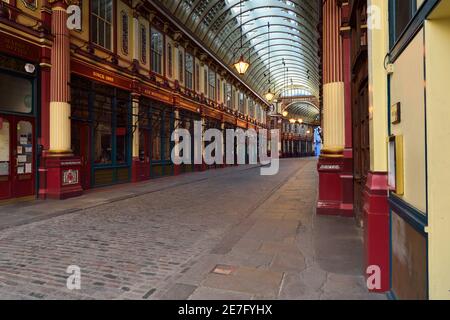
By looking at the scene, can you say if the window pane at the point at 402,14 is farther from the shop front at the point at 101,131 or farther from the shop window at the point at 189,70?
the shop window at the point at 189,70

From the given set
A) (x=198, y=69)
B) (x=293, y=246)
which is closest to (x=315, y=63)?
(x=198, y=69)

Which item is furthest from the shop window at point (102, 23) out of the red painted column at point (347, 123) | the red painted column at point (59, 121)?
the red painted column at point (347, 123)

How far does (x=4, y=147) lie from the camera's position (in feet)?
30.8

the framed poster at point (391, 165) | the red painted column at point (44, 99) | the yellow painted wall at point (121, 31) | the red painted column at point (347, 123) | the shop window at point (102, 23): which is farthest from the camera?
the yellow painted wall at point (121, 31)

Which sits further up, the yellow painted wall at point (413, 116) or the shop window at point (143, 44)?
the shop window at point (143, 44)

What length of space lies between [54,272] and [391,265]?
3815mm

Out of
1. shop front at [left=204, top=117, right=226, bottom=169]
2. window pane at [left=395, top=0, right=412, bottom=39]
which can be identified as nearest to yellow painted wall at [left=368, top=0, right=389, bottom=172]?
window pane at [left=395, top=0, right=412, bottom=39]

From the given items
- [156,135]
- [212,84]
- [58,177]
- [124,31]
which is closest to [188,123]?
[156,135]

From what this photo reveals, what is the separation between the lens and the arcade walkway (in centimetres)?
355

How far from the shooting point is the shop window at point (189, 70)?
69.3 ft

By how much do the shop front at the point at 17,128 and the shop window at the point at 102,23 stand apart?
343cm

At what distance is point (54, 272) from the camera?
4121 mm

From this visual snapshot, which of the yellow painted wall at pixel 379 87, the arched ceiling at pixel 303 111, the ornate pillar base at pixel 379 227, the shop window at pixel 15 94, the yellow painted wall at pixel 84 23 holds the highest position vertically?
the arched ceiling at pixel 303 111

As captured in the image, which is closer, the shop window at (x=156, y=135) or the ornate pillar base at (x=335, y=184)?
the ornate pillar base at (x=335, y=184)
